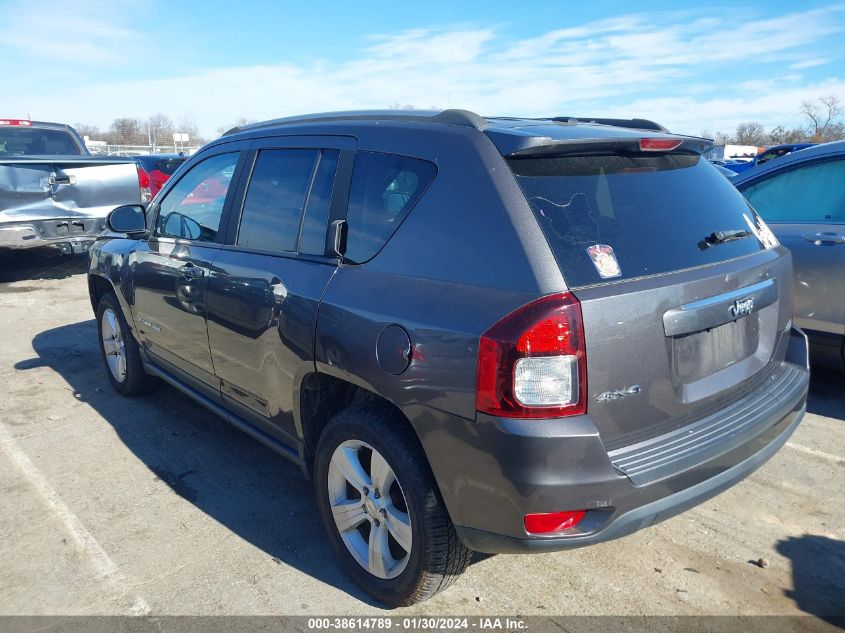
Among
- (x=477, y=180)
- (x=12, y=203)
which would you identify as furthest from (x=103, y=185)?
(x=477, y=180)

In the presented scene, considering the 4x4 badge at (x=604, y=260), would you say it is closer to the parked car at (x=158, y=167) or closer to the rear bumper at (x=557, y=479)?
the rear bumper at (x=557, y=479)

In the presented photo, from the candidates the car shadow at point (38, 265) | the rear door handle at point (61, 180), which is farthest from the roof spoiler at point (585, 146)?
the car shadow at point (38, 265)

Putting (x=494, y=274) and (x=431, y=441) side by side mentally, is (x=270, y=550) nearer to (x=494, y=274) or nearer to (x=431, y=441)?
(x=431, y=441)

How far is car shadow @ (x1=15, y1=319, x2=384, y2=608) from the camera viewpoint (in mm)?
3129

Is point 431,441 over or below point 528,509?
over

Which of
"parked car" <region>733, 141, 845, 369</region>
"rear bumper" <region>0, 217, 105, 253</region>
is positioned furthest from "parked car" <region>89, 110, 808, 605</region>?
"rear bumper" <region>0, 217, 105, 253</region>

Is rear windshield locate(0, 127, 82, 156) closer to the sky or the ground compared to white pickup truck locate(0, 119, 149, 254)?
closer to the sky

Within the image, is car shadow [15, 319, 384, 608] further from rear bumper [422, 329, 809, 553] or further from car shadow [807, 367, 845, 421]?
car shadow [807, 367, 845, 421]

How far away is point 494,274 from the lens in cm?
219

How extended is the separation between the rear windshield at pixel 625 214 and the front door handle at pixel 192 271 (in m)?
1.97

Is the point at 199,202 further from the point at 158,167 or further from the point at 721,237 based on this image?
the point at 158,167

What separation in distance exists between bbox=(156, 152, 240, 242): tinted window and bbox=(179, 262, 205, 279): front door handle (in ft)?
0.54

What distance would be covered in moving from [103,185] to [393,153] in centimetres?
735

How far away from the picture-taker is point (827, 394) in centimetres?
484
